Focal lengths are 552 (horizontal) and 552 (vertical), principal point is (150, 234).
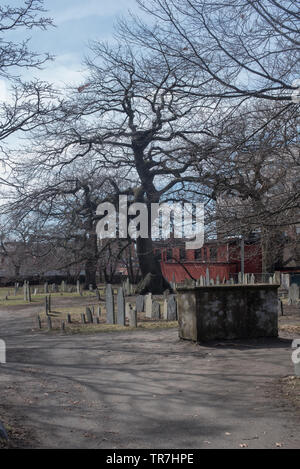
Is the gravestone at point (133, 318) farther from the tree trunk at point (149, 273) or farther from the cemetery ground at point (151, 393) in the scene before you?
the tree trunk at point (149, 273)

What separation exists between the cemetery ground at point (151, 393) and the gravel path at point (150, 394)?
0.01 metres

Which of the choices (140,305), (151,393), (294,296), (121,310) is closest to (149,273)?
(140,305)

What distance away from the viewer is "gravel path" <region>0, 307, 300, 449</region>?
5.38 metres

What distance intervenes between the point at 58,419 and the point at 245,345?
18.2 ft

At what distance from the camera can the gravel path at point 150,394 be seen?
5.38 m

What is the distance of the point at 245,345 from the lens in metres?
10.8

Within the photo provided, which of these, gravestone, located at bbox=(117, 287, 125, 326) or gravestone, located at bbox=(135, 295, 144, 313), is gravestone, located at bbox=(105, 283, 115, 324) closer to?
gravestone, located at bbox=(117, 287, 125, 326)

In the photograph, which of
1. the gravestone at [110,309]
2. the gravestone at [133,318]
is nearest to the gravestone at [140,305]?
the gravestone at [110,309]

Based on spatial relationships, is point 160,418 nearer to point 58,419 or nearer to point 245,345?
point 58,419

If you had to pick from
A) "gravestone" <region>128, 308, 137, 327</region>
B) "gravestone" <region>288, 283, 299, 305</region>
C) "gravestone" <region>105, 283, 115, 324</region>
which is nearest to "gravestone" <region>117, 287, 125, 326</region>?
"gravestone" <region>128, 308, 137, 327</region>

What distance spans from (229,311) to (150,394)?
14.0 feet

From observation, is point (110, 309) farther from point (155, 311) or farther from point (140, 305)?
point (140, 305)

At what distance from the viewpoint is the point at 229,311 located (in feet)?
36.9

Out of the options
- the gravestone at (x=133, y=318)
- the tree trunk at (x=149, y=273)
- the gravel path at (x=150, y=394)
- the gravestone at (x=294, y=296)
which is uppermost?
the tree trunk at (x=149, y=273)
